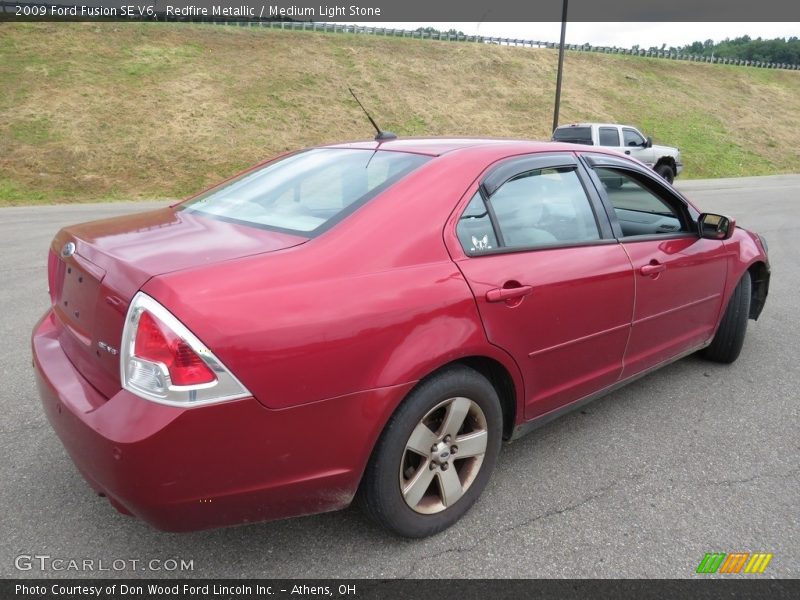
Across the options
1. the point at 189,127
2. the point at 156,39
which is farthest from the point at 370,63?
the point at 189,127

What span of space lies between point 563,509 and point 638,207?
2157mm

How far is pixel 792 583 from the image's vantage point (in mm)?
2211

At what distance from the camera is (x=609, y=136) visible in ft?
54.2

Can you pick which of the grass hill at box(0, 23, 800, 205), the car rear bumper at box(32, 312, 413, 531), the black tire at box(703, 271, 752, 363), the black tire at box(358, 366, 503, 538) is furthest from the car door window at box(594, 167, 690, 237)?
the grass hill at box(0, 23, 800, 205)

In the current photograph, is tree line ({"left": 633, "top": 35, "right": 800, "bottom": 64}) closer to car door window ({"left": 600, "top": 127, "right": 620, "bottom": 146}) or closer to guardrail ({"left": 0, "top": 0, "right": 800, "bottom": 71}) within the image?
guardrail ({"left": 0, "top": 0, "right": 800, "bottom": 71})

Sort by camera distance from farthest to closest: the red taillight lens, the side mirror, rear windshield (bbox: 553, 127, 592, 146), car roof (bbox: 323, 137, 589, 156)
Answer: rear windshield (bbox: 553, 127, 592, 146)
the side mirror
car roof (bbox: 323, 137, 589, 156)
the red taillight lens

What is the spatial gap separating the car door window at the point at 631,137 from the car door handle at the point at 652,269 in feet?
49.1

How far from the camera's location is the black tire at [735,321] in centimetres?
408

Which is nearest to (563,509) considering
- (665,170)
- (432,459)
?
(432,459)

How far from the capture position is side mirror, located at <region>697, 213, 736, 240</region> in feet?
11.5

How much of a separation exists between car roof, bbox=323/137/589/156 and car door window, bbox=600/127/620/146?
14.4 m

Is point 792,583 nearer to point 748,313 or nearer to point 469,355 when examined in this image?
point 469,355

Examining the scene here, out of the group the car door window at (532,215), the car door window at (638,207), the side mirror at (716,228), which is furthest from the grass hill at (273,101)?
the side mirror at (716,228)

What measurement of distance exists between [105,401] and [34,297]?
4446mm
